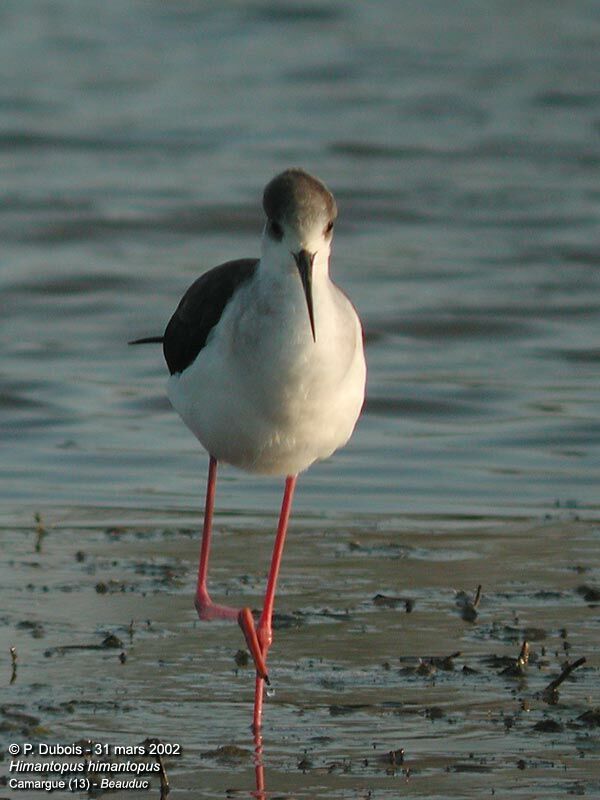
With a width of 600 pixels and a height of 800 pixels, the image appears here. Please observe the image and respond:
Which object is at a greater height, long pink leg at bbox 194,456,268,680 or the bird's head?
the bird's head

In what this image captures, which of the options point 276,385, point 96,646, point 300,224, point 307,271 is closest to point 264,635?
point 96,646

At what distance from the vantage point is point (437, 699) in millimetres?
4879

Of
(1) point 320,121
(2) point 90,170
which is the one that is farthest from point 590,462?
(1) point 320,121

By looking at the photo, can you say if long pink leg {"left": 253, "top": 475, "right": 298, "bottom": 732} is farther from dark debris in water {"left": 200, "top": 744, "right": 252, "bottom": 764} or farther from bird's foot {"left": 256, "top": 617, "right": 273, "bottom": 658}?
dark debris in water {"left": 200, "top": 744, "right": 252, "bottom": 764}

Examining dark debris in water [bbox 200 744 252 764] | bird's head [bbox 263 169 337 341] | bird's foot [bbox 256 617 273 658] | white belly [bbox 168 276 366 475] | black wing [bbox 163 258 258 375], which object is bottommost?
dark debris in water [bbox 200 744 252 764]

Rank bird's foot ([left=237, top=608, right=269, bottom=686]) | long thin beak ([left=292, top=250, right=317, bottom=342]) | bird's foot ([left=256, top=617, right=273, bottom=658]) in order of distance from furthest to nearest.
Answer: bird's foot ([left=256, top=617, right=273, bottom=658]) < bird's foot ([left=237, top=608, right=269, bottom=686]) < long thin beak ([left=292, top=250, right=317, bottom=342])

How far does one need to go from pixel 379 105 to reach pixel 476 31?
296 cm

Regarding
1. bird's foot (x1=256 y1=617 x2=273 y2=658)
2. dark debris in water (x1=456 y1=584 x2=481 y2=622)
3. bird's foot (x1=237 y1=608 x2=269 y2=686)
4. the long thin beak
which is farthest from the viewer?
dark debris in water (x1=456 y1=584 x2=481 y2=622)

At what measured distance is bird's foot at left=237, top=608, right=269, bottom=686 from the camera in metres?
4.93

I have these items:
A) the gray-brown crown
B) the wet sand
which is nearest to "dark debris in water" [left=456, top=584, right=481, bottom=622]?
the wet sand

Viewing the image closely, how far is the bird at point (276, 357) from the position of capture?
187 inches

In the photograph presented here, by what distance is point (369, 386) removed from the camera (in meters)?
9.37

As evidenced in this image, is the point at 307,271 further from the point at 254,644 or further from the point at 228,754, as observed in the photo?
the point at 228,754

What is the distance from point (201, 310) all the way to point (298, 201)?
0.75 metres
